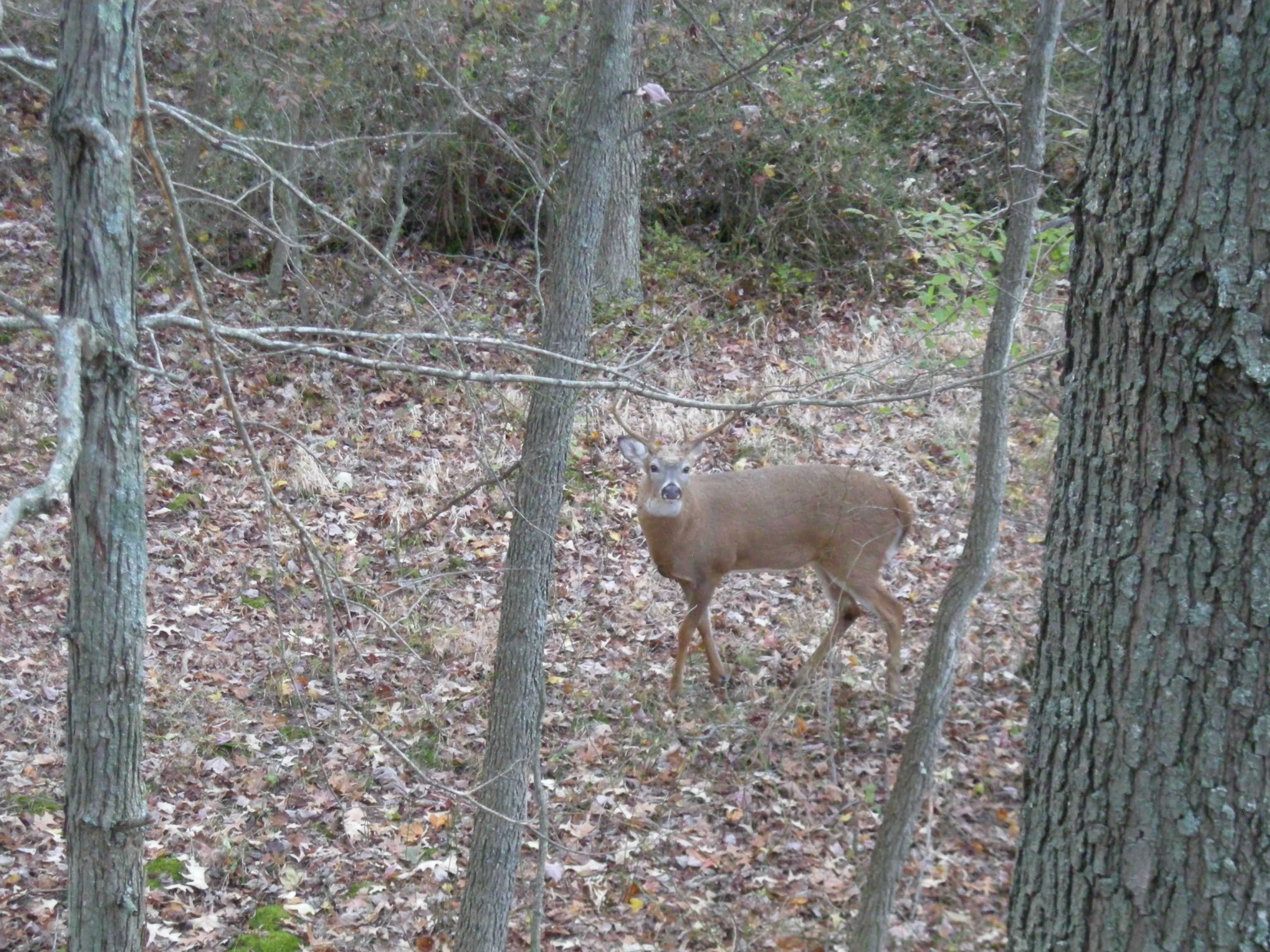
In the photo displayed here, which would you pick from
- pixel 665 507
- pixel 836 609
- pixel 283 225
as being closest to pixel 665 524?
pixel 665 507

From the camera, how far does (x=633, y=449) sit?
23.9 feet

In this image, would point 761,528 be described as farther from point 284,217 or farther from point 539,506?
point 284,217

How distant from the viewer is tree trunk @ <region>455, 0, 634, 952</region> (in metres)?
4.30

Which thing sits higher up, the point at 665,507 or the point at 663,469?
the point at 663,469

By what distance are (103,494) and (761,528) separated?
4.71 meters

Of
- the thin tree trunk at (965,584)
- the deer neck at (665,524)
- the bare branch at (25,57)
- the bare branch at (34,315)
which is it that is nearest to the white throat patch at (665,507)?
the deer neck at (665,524)

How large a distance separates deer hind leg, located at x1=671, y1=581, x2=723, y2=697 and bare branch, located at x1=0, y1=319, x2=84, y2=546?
15.1 ft

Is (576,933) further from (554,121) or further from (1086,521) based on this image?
(554,121)

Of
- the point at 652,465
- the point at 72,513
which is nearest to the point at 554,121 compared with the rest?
the point at 652,465

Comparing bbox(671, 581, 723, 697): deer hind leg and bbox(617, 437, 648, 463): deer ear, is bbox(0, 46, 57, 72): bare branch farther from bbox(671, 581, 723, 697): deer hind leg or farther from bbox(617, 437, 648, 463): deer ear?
bbox(671, 581, 723, 697): deer hind leg

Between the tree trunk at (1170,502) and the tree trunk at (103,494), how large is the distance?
236 cm

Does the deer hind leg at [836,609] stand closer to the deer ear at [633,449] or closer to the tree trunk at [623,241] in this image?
the deer ear at [633,449]

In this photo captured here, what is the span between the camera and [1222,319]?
1924 mm

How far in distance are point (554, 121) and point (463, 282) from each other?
6.18ft
